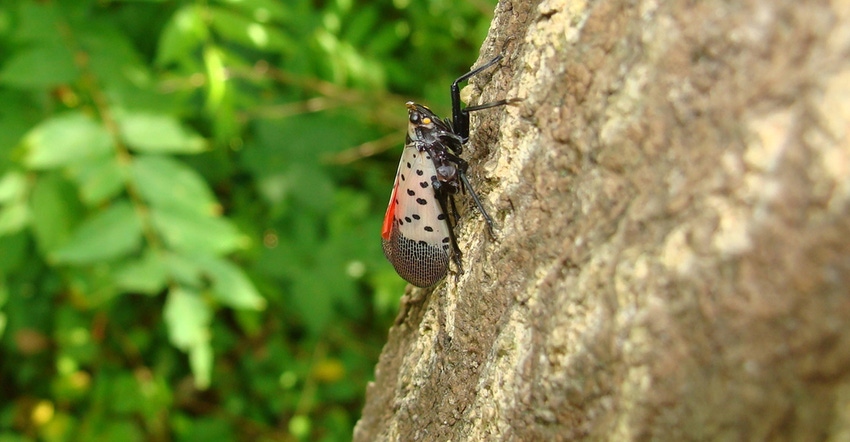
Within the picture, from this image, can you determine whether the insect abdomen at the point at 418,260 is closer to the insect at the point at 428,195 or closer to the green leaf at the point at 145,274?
the insect at the point at 428,195

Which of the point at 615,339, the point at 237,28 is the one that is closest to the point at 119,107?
the point at 237,28

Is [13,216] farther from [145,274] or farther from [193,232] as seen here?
[193,232]

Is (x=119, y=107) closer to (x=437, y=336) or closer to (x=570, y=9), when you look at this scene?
(x=437, y=336)

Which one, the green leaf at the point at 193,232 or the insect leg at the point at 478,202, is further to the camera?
the green leaf at the point at 193,232

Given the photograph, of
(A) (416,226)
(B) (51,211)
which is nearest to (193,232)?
(B) (51,211)

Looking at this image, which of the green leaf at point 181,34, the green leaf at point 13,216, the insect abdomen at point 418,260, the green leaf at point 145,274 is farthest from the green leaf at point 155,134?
the insect abdomen at point 418,260

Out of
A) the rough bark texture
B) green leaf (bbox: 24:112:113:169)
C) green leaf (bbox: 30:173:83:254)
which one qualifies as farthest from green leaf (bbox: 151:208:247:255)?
the rough bark texture
